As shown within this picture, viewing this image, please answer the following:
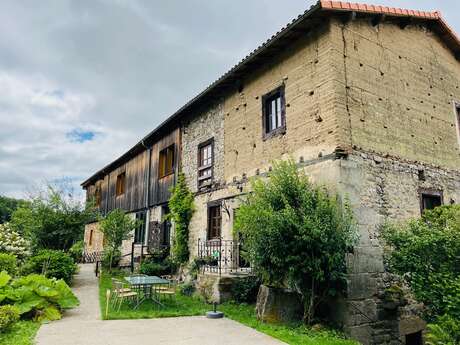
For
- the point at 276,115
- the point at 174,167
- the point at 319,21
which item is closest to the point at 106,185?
the point at 174,167

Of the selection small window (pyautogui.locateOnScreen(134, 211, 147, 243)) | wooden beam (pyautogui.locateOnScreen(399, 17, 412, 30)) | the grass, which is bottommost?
the grass

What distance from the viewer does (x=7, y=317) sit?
227 inches

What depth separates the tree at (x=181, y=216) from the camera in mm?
12523

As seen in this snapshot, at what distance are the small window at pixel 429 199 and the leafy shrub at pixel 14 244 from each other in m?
12.2

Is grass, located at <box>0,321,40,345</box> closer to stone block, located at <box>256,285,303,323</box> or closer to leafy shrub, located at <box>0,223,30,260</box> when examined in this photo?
stone block, located at <box>256,285,303,323</box>

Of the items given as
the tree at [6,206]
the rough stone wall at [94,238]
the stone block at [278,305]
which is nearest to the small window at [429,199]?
the stone block at [278,305]

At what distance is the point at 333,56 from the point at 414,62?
11.6 feet

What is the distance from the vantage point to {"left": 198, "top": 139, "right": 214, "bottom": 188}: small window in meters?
12.2

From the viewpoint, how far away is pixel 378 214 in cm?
783

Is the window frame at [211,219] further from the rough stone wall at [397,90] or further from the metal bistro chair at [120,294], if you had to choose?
the rough stone wall at [397,90]

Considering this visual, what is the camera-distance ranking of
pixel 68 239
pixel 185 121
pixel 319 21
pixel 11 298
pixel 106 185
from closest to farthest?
pixel 11 298 < pixel 319 21 < pixel 68 239 < pixel 185 121 < pixel 106 185

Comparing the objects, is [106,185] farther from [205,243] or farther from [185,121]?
[205,243]

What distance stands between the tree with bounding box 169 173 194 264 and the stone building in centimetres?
38

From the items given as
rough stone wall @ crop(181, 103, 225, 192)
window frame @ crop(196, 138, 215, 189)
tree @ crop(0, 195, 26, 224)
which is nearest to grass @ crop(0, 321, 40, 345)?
rough stone wall @ crop(181, 103, 225, 192)
